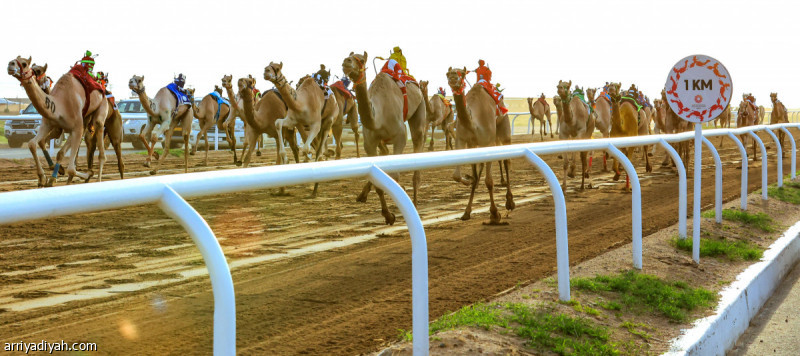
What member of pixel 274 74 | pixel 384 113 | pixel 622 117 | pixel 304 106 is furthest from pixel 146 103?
pixel 622 117

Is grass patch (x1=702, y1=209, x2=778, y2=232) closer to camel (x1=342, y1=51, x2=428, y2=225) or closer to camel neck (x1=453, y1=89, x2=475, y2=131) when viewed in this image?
camel neck (x1=453, y1=89, x2=475, y2=131)

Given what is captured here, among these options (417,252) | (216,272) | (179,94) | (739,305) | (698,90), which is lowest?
(739,305)

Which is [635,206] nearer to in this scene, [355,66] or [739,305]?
[739,305]

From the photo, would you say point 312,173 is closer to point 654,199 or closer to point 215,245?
point 215,245

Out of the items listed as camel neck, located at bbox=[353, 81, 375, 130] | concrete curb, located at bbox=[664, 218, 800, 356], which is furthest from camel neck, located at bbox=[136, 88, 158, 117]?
concrete curb, located at bbox=[664, 218, 800, 356]

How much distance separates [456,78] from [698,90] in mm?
2864

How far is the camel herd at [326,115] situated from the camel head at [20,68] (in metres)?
0.01

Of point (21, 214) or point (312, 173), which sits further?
point (312, 173)

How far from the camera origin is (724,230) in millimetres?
9094

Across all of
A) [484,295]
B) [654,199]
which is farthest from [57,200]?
[654,199]

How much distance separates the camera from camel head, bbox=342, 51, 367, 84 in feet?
30.9

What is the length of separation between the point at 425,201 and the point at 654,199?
3.56m

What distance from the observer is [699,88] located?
768 cm

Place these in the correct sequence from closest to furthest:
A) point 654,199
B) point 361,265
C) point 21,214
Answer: point 21,214 → point 361,265 → point 654,199
